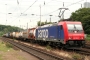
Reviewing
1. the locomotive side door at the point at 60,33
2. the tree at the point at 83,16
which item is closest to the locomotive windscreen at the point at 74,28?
the locomotive side door at the point at 60,33

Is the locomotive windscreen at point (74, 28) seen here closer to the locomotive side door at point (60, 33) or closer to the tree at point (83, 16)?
the locomotive side door at point (60, 33)

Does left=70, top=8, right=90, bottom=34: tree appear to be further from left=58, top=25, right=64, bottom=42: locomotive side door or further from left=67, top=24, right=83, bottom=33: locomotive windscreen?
left=67, top=24, right=83, bottom=33: locomotive windscreen

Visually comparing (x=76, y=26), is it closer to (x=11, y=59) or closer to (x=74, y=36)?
(x=74, y=36)

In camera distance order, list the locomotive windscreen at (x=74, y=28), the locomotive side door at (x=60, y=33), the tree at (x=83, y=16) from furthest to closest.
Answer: the tree at (x=83, y=16)
the locomotive side door at (x=60, y=33)
the locomotive windscreen at (x=74, y=28)

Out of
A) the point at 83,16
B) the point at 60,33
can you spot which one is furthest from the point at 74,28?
the point at 83,16

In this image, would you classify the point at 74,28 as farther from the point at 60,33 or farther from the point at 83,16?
the point at 83,16

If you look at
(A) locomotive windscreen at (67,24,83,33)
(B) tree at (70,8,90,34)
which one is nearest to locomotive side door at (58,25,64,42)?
(A) locomotive windscreen at (67,24,83,33)

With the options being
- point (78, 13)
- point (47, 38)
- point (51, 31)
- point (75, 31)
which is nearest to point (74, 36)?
point (75, 31)

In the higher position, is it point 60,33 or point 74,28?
point 74,28

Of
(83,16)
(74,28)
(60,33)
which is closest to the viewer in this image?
(74,28)

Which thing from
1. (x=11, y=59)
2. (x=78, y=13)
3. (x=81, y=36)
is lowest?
(x=11, y=59)

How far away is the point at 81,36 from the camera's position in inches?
882

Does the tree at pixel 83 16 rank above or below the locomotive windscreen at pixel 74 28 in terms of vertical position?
above

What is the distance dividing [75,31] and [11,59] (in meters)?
8.13
